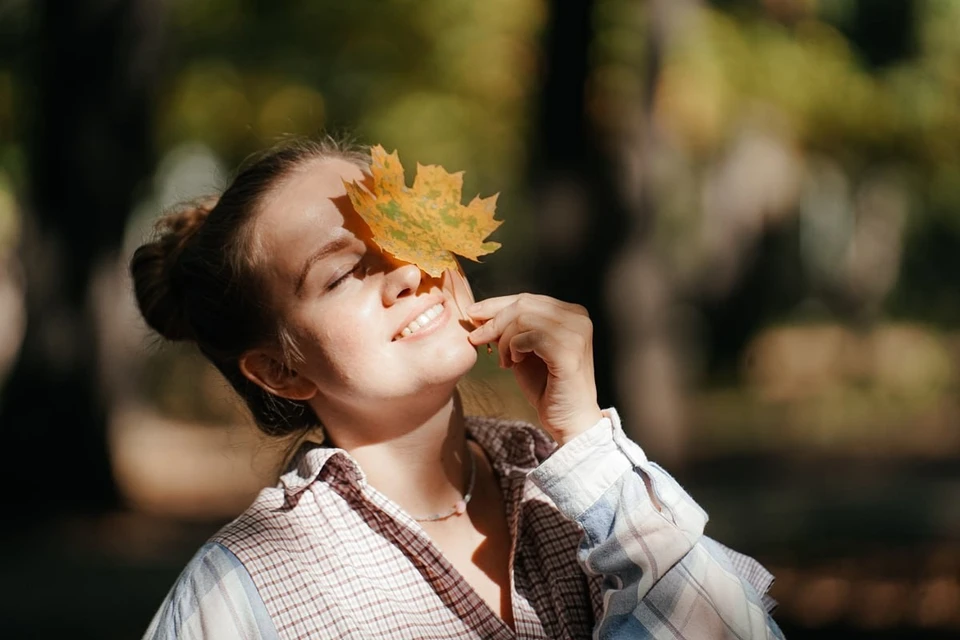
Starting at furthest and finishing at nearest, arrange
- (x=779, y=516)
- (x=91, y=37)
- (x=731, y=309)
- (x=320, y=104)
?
(x=731, y=309) → (x=320, y=104) → (x=779, y=516) → (x=91, y=37)

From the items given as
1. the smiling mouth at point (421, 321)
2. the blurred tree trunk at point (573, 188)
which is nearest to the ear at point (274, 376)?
the smiling mouth at point (421, 321)

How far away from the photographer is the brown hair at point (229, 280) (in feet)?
6.89

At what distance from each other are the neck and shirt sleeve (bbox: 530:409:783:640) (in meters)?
0.27

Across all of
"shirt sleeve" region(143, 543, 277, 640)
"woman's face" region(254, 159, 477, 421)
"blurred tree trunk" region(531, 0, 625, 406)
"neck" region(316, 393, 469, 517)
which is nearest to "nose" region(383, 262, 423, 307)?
"woman's face" region(254, 159, 477, 421)

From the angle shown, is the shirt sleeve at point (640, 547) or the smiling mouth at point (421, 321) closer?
the shirt sleeve at point (640, 547)

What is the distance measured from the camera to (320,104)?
48.7 ft

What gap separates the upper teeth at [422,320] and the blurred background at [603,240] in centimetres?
64

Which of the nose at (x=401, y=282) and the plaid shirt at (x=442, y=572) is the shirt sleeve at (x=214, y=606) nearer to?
the plaid shirt at (x=442, y=572)

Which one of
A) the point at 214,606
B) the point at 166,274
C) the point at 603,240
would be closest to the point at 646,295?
the point at 603,240

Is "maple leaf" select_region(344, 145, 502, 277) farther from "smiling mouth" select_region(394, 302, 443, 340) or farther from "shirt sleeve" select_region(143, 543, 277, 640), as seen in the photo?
"shirt sleeve" select_region(143, 543, 277, 640)

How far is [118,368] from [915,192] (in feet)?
48.3

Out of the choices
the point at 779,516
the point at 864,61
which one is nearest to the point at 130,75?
the point at 779,516

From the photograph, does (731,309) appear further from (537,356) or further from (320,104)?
(537,356)

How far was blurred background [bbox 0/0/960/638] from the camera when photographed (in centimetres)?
656
